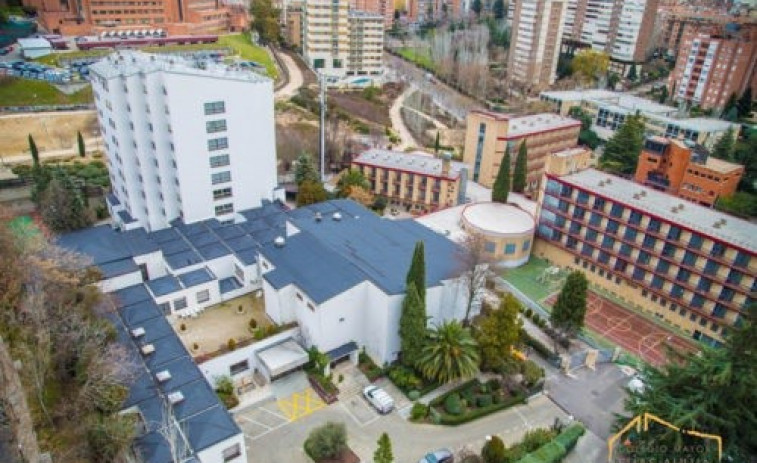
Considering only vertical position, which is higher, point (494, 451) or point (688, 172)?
point (688, 172)

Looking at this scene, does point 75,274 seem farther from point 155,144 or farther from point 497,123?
point 497,123

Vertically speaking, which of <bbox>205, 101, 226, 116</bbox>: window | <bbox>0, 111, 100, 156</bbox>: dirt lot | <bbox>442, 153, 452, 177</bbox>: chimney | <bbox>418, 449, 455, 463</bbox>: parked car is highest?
<bbox>205, 101, 226, 116</bbox>: window

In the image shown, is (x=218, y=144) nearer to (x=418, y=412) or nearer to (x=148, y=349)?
(x=148, y=349)

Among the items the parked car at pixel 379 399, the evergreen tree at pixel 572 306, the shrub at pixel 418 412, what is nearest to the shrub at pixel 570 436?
the shrub at pixel 418 412

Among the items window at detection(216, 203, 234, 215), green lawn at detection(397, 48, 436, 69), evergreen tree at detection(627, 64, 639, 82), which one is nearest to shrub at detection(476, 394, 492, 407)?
window at detection(216, 203, 234, 215)

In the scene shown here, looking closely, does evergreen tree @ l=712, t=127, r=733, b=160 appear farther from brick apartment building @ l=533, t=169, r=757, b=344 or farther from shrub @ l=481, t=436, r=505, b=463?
shrub @ l=481, t=436, r=505, b=463

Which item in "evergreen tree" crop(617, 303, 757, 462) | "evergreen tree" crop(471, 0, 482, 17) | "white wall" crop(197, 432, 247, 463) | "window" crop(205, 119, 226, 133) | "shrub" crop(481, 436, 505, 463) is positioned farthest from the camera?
"evergreen tree" crop(471, 0, 482, 17)

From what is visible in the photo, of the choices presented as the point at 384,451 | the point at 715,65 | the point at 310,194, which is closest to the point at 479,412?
the point at 384,451

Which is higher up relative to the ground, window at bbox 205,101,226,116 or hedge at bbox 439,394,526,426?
window at bbox 205,101,226,116
